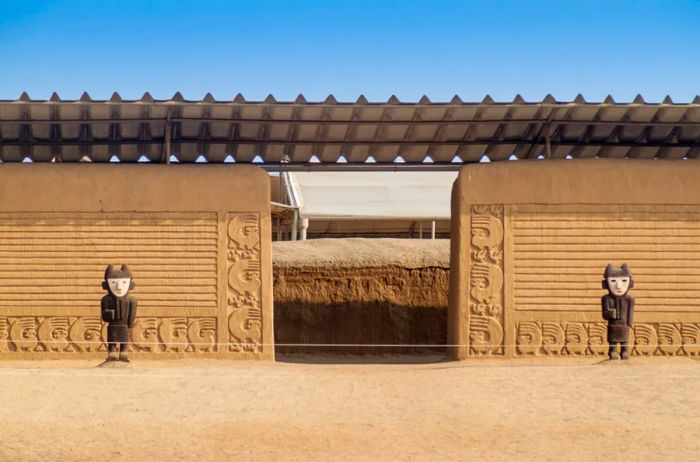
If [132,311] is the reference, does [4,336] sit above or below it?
below

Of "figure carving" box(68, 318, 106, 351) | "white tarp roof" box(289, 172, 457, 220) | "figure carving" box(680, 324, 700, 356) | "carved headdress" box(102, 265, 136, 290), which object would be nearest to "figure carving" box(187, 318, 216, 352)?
"figure carving" box(68, 318, 106, 351)

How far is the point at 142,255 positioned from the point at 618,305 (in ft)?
19.6

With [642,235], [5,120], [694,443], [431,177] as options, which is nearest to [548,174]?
[642,235]

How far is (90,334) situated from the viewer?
40.2 ft

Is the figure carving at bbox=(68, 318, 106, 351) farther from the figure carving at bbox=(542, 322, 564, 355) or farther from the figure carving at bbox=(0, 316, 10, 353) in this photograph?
the figure carving at bbox=(542, 322, 564, 355)

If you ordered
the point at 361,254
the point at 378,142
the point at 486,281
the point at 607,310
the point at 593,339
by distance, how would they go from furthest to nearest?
the point at 361,254, the point at 378,142, the point at 486,281, the point at 593,339, the point at 607,310

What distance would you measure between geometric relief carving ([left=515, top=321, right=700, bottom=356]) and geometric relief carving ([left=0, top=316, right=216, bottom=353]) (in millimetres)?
4036

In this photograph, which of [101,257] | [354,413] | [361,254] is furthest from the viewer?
[361,254]

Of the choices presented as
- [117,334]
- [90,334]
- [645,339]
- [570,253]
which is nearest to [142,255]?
[90,334]

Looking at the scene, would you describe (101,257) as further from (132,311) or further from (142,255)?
(132,311)

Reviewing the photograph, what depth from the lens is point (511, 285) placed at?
1210 centimetres

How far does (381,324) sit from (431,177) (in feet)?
37.2

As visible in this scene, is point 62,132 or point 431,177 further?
point 431,177

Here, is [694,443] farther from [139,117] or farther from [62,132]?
Result: [62,132]
